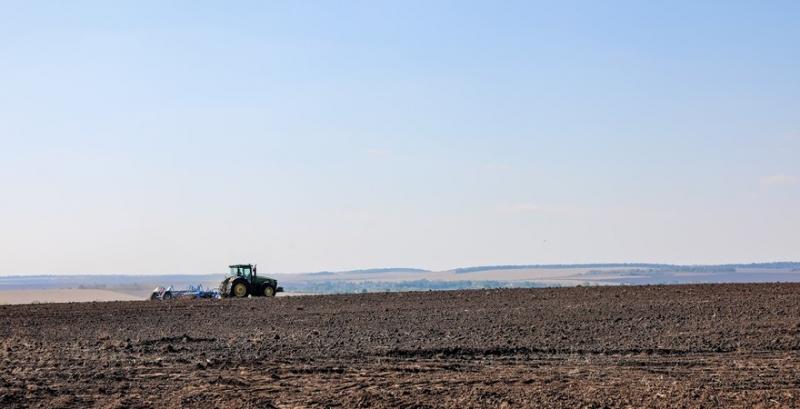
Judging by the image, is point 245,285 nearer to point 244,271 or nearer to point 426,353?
point 244,271

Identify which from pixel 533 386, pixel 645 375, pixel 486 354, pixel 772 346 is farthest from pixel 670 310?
pixel 533 386

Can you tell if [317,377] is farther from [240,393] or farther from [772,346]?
[772,346]

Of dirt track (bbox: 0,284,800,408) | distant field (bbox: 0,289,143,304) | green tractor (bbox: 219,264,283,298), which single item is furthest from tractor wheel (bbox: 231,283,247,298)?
distant field (bbox: 0,289,143,304)

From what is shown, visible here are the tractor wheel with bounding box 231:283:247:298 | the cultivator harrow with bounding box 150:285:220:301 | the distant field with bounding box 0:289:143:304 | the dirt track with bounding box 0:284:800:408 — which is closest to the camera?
the dirt track with bounding box 0:284:800:408

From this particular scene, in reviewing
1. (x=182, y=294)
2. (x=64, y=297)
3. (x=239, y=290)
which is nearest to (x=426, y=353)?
(x=239, y=290)

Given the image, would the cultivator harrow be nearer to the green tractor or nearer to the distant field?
the green tractor

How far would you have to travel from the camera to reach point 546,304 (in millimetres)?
32812

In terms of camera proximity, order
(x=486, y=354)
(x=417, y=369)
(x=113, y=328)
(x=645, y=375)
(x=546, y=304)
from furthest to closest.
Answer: (x=546, y=304)
(x=113, y=328)
(x=486, y=354)
(x=417, y=369)
(x=645, y=375)

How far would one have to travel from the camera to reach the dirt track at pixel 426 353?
49.6 feet

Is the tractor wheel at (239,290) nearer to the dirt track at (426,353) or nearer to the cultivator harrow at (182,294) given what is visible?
the cultivator harrow at (182,294)

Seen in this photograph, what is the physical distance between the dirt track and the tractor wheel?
12.5 metres

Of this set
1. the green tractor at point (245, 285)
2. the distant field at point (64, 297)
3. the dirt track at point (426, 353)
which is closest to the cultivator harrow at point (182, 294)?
the green tractor at point (245, 285)

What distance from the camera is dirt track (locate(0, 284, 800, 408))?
15117mm

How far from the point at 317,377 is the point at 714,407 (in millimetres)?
6375
